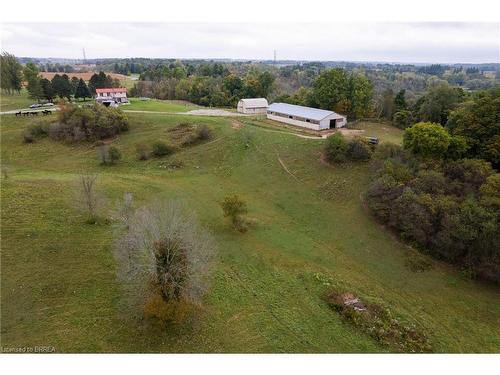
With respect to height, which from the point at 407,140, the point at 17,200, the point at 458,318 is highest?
the point at 407,140

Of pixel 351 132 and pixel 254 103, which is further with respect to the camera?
pixel 254 103

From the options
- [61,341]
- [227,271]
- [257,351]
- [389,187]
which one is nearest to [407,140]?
[389,187]

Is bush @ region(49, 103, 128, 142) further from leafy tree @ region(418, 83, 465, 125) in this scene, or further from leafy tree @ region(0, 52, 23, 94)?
leafy tree @ region(418, 83, 465, 125)

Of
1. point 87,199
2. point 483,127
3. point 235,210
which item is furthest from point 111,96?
point 483,127

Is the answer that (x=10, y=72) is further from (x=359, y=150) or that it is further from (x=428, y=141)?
(x=428, y=141)

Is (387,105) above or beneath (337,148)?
above

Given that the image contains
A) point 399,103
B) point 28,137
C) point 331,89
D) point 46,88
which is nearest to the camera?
point 28,137

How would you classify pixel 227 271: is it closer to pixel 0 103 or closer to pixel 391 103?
pixel 391 103

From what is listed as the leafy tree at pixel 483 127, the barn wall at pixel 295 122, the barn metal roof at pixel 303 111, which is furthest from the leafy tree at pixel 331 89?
the leafy tree at pixel 483 127
